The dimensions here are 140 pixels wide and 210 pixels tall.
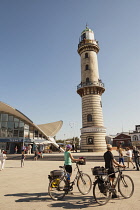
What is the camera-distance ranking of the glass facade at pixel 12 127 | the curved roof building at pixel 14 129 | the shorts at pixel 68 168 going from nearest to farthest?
the shorts at pixel 68 168 < the curved roof building at pixel 14 129 < the glass facade at pixel 12 127

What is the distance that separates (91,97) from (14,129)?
1950 cm

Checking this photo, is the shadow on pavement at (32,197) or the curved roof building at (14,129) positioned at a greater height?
the curved roof building at (14,129)

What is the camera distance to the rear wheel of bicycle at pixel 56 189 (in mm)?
5609

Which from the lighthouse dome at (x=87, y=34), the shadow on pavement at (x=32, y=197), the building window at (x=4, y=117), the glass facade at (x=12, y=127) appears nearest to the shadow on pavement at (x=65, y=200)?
the shadow on pavement at (x=32, y=197)

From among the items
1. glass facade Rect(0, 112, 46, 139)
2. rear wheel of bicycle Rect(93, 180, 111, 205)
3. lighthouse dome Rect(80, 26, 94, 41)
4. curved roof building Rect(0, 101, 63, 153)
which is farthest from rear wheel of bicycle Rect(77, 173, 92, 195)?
lighthouse dome Rect(80, 26, 94, 41)

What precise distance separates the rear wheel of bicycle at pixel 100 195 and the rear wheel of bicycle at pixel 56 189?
1.31 metres

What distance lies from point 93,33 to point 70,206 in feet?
143

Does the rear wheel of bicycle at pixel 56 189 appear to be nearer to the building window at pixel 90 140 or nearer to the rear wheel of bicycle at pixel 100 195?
the rear wheel of bicycle at pixel 100 195

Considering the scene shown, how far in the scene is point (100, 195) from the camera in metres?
5.21

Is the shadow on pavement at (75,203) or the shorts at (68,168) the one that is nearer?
the shadow on pavement at (75,203)

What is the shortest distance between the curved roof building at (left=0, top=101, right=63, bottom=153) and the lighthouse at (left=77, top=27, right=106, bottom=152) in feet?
41.7

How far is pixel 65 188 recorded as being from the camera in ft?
19.1

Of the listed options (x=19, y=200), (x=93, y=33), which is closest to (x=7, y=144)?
(x=19, y=200)

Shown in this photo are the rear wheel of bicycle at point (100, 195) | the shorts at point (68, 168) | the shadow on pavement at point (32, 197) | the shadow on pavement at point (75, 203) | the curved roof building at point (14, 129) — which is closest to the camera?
the shadow on pavement at point (75, 203)
